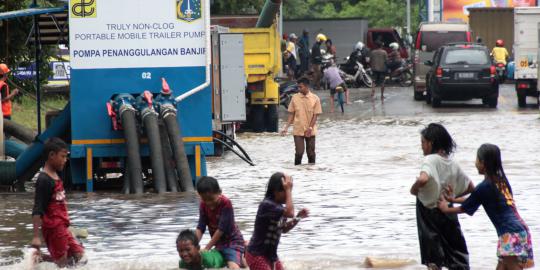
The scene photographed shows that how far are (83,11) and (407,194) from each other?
15.9 ft

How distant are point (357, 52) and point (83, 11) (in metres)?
30.9

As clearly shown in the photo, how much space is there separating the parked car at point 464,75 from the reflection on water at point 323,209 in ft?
31.2

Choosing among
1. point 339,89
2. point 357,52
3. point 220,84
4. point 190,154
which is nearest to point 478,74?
point 339,89

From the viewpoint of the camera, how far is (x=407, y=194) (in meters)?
17.2

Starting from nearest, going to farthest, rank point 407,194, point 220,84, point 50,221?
1. point 50,221
2. point 407,194
3. point 220,84

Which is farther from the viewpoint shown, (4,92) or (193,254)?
(4,92)

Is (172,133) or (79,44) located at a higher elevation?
(79,44)

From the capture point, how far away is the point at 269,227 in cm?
948

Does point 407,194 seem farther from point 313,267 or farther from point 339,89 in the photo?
point 339,89

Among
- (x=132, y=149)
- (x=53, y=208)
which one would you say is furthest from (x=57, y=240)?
(x=132, y=149)

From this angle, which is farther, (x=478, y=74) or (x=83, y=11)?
(x=478, y=74)

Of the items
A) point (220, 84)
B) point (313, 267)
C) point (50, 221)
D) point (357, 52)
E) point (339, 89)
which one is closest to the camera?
point (50, 221)

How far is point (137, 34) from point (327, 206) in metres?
3.82

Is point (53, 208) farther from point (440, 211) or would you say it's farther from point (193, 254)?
point (440, 211)
